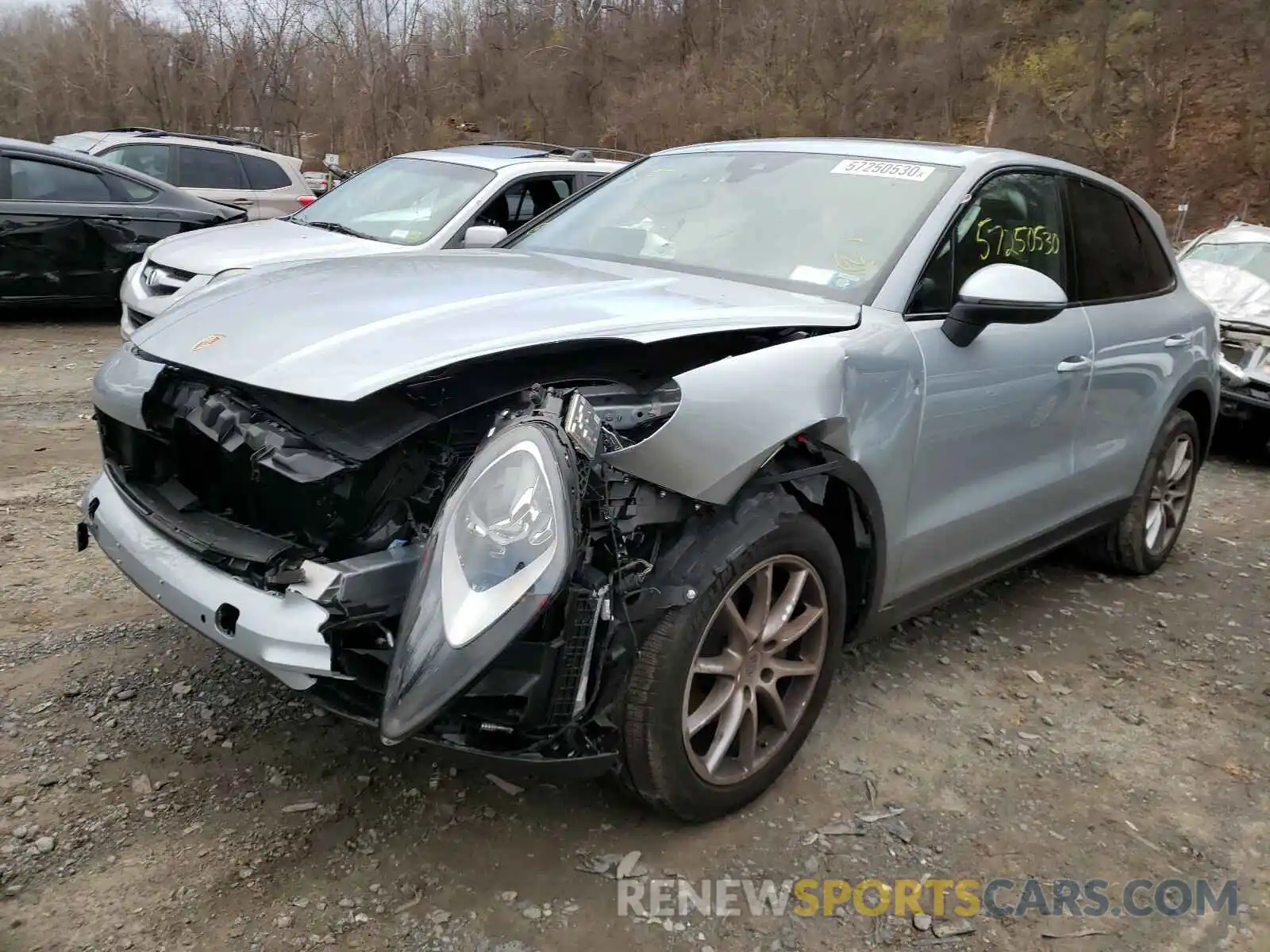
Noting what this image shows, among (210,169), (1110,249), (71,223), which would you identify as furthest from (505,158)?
(210,169)

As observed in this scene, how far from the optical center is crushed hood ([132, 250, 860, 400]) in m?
2.18

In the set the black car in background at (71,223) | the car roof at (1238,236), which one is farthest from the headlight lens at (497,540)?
the car roof at (1238,236)

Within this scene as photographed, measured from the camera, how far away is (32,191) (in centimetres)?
816

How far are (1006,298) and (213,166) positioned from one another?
10518mm

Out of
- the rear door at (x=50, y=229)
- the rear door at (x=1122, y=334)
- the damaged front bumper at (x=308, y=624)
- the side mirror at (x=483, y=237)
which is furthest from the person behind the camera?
the rear door at (x=50, y=229)

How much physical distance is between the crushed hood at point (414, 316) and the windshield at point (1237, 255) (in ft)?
21.5

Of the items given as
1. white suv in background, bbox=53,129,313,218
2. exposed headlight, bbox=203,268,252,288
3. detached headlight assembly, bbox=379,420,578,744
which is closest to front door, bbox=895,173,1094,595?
detached headlight assembly, bbox=379,420,578,744

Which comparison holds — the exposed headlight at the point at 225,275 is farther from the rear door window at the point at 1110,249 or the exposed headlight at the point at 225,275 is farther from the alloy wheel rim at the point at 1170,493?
the alloy wheel rim at the point at 1170,493

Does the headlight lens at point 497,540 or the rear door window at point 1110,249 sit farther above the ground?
the rear door window at point 1110,249

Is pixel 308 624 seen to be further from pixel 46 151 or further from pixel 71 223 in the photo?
pixel 46 151

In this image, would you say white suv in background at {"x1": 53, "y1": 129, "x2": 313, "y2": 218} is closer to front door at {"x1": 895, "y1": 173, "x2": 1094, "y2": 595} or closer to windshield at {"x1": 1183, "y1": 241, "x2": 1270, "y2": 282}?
windshield at {"x1": 1183, "y1": 241, "x2": 1270, "y2": 282}

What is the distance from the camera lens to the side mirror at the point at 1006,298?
2.76 meters

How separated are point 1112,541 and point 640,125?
1171 inches

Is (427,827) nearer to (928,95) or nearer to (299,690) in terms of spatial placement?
(299,690)
